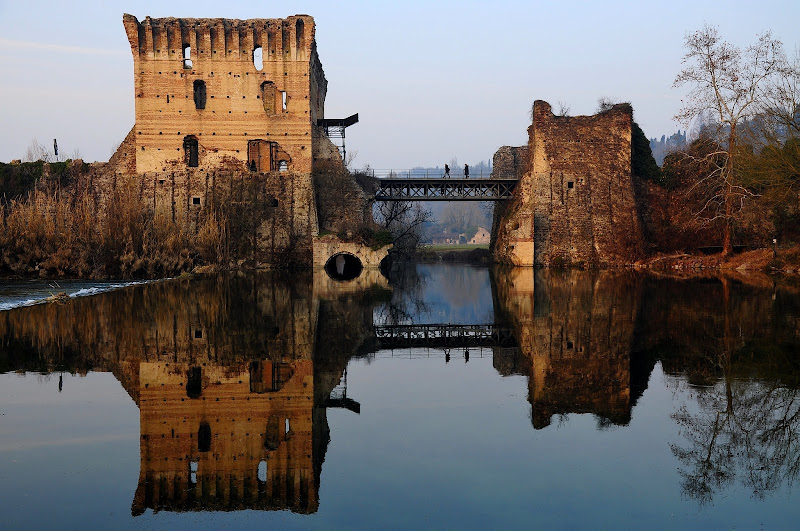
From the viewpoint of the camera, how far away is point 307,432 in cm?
630

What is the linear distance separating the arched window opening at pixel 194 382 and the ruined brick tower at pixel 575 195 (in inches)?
1008

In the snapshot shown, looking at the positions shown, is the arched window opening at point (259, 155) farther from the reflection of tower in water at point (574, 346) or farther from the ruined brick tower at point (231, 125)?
the reflection of tower in water at point (574, 346)

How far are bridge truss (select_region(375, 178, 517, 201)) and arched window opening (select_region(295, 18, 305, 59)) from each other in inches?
273

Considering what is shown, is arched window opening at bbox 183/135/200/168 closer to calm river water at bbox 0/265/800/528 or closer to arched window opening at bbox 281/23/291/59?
arched window opening at bbox 281/23/291/59

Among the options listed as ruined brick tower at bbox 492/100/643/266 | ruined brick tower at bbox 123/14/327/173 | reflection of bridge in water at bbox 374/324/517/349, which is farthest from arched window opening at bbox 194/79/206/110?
reflection of bridge in water at bbox 374/324/517/349

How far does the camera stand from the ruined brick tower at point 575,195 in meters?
33.2

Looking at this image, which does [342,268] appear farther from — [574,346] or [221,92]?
[574,346]

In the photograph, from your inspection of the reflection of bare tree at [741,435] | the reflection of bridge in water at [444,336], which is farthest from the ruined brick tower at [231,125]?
the reflection of bare tree at [741,435]

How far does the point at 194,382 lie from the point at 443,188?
27.2m

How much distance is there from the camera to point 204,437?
6137 mm

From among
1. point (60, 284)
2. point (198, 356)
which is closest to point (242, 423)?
point (198, 356)

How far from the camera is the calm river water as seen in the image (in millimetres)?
4785

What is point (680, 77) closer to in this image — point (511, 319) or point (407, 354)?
point (511, 319)

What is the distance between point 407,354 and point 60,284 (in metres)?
13.4
